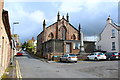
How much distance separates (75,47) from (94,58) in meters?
9.38

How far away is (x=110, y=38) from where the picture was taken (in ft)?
120

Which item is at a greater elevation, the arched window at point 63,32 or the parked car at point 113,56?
the arched window at point 63,32

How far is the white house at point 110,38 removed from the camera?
3449cm

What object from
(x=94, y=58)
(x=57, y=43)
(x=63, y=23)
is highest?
(x=63, y=23)

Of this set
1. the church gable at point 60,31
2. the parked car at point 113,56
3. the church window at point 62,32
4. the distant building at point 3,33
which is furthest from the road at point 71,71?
the church window at point 62,32

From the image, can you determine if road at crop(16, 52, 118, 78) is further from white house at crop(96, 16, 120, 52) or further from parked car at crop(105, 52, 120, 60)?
white house at crop(96, 16, 120, 52)

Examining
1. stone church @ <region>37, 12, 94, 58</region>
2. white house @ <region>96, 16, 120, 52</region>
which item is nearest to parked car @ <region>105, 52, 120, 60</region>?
white house @ <region>96, 16, 120, 52</region>

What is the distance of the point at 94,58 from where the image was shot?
1178 inches

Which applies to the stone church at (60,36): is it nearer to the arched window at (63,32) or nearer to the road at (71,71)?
the arched window at (63,32)

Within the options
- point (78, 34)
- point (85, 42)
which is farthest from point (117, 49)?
point (78, 34)

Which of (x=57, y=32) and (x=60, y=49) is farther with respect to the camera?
(x=57, y=32)

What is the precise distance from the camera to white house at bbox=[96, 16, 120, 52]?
113 ft

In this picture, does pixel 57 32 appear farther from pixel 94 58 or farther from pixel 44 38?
pixel 94 58

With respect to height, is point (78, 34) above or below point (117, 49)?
above
